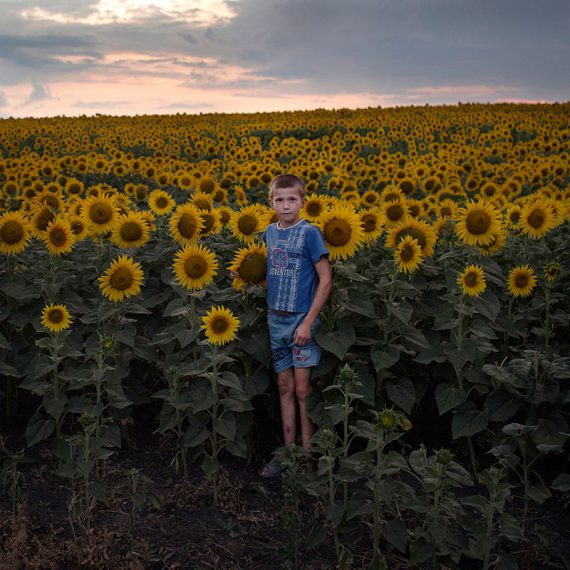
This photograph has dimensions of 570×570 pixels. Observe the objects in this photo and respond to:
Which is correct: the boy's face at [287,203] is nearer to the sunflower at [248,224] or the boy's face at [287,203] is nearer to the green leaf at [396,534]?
the sunflower at [248,224]

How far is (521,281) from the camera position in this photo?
210 inches

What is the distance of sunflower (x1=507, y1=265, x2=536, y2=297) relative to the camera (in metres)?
5.32

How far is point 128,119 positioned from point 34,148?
43.6ft

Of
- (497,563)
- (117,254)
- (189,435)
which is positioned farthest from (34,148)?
(497,563)

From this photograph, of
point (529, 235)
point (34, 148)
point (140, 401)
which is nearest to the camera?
point (140, 401)

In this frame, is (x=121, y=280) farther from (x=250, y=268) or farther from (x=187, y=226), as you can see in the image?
(x=250, y=268)

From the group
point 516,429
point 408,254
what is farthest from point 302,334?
point 516,429

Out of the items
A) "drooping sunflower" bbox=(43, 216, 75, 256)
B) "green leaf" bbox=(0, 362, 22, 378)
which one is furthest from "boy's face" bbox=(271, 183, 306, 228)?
"green leaf" bbox=(0, 362, 22, 378)

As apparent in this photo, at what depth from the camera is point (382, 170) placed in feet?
44.2

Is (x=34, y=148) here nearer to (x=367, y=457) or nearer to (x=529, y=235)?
(x=529, y=235)

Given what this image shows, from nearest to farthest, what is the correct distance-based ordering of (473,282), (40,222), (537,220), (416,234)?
(473,282), (416,234), (40,222), (537,220)

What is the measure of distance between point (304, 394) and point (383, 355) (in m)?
0.60

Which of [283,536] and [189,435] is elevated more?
[189,435]

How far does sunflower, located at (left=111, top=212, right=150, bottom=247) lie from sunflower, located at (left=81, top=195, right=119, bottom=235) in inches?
4.8
